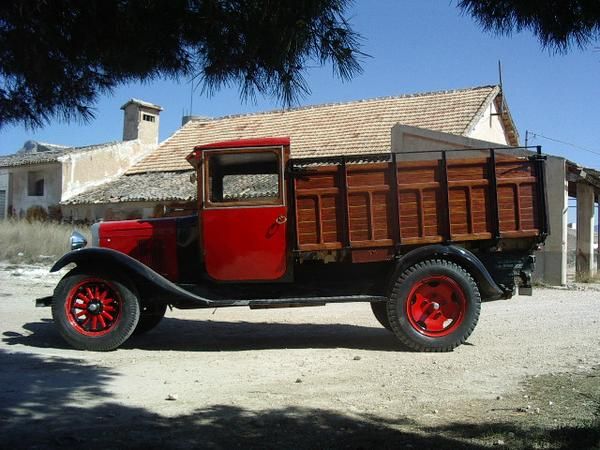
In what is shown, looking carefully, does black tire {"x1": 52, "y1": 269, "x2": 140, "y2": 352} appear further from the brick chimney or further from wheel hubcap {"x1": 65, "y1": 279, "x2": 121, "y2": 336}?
the brick chimney

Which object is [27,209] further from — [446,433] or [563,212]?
[446,433]

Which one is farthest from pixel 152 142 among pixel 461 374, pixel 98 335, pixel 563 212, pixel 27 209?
pixel 461 374

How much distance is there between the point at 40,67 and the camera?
368cm

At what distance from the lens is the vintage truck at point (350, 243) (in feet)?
22.9

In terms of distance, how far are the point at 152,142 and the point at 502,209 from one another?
2522cm

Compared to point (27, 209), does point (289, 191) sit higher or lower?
lower

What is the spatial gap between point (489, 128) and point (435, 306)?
50.6 ft

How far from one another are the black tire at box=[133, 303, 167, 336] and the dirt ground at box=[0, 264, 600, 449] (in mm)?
222

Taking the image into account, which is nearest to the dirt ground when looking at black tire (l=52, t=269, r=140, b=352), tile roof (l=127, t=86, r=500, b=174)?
black tire (l=52, t=269, r=140, b=352)

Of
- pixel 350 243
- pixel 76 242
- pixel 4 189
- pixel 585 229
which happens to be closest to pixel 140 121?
pixel 4 189

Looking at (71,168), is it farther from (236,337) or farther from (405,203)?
(405,203)

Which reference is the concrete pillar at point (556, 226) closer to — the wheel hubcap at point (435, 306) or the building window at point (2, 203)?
the wheel hubcap at point (435, 306)

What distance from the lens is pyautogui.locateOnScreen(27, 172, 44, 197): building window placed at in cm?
2889

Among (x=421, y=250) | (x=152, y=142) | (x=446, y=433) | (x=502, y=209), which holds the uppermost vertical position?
(x=152, y=142)
